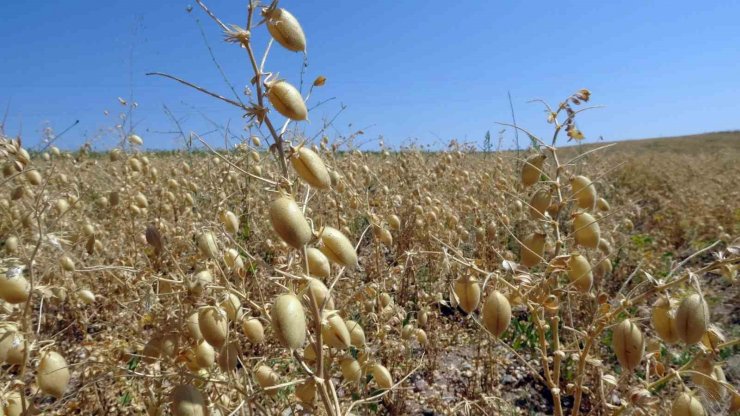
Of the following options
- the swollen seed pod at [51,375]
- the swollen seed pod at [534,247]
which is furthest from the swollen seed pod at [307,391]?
the swollen seed pod at [534,247]

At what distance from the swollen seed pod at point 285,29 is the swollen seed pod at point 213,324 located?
518 millimetres

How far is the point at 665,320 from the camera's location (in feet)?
2.99

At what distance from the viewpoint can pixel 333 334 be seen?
96cm

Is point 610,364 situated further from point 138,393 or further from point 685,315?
point 138,393

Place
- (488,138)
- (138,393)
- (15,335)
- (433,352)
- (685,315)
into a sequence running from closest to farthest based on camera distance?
(685,315)
(15,335)
(138,393)
(433,352)
(488,138)

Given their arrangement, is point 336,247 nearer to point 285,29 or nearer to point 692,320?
point 285,29

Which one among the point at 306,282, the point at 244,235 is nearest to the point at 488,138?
the point at 244,235

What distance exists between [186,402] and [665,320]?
92 cm

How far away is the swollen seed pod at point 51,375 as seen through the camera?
0.98 m

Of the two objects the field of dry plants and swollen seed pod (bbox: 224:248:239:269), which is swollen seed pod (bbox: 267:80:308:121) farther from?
swollen seed pod (bbox: 224:248:239:269)

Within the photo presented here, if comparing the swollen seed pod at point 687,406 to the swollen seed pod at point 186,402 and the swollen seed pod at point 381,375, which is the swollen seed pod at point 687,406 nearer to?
the swollen seed pod at point 381,375

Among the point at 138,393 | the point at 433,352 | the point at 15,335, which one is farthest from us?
the point at 433,352

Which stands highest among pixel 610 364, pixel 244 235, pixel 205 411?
pixel 244 235

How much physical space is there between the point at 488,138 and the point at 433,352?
8.80 ft
